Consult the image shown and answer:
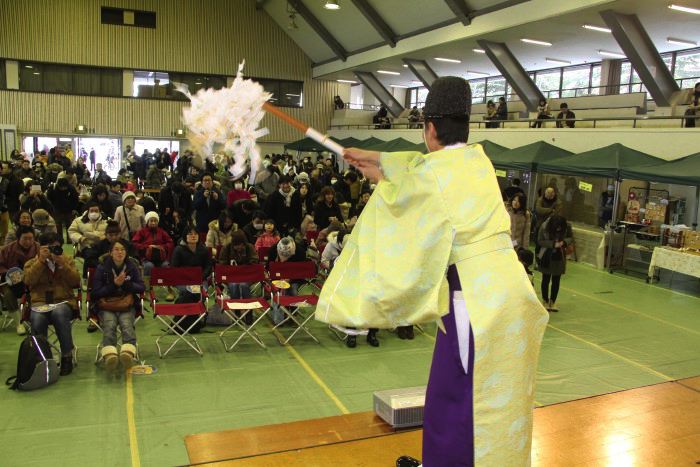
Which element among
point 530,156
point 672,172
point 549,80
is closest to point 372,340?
point 672,172

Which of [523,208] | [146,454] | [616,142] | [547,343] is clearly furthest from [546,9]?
[146,454]

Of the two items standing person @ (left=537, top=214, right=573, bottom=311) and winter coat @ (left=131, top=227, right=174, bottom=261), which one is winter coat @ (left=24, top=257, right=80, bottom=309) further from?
standing person @ (left=537, top=214, right=573, bottom=311)

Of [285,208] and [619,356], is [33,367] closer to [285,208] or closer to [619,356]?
[285,208]

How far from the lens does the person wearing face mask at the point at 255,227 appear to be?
333 inches

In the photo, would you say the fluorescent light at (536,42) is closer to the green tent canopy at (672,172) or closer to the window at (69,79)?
the green tent canopy at (672,172)

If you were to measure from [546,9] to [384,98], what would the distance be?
12.4 meters

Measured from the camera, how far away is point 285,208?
9.59 meters

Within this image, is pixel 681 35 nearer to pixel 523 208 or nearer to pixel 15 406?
pixel 523 208

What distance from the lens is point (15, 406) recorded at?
4684mm

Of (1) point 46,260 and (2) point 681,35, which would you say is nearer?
(1) point 46,260

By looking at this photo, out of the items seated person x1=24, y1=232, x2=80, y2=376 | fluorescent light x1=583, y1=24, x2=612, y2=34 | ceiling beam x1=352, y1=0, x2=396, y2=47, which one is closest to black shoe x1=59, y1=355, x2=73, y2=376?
seated person x1=24, y1=232, x2=80, y2=376

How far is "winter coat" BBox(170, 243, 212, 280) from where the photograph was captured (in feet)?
23.2

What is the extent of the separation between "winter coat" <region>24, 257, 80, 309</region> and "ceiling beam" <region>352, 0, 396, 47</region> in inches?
589

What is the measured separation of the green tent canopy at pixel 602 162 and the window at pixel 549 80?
10461 mm
